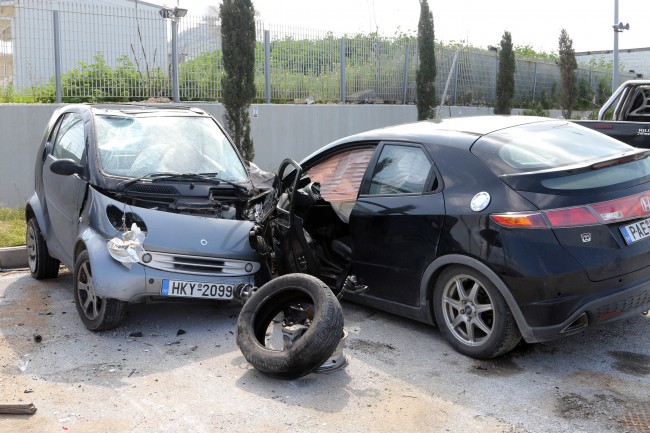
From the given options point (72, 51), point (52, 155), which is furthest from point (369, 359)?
point (72, 51)

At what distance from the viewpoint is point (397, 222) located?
564cm

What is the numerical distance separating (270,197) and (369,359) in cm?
193

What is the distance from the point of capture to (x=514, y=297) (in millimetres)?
4852

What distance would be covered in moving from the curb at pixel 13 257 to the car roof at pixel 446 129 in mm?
4309

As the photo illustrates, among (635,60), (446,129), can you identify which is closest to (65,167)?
(446,129)

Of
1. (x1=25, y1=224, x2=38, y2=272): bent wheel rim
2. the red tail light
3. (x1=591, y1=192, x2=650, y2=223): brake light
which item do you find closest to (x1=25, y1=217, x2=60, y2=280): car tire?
(x1=25, y1=224, x2=38, y2=272): bent wheel rim

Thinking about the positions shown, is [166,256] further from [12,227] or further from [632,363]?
[12,227]

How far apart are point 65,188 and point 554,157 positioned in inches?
170

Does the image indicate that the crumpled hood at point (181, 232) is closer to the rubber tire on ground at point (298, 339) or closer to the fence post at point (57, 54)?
the rubber tire on ground at point (298, 339)

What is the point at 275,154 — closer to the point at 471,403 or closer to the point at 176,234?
the point at 176,234

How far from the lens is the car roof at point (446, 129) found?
5695 mm

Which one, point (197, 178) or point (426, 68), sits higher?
point (426, 68)

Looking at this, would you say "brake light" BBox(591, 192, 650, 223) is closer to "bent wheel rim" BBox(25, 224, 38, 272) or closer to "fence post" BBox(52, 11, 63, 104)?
"bent wheel rim" BBox(25, 224, 38, 272)

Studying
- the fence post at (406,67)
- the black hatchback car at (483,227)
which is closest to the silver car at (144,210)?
the black hatchback car at (483,227)
